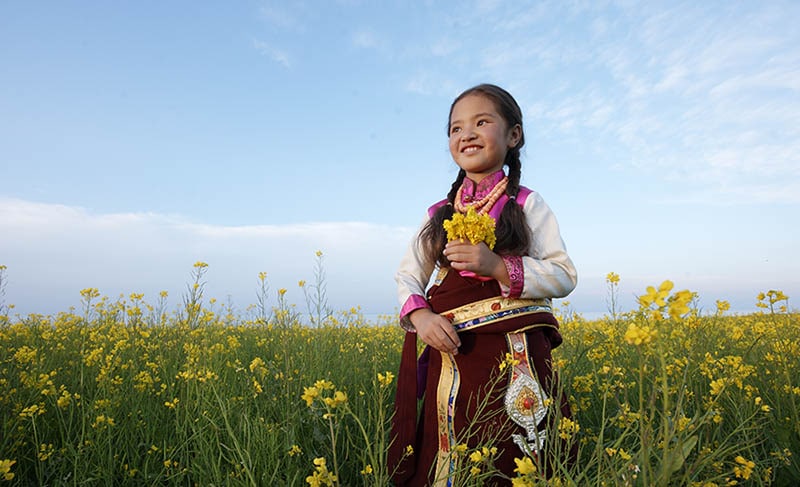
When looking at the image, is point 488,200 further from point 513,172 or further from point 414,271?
point 414,271

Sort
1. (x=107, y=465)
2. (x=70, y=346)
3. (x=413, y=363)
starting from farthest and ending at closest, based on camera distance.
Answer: (x=70, y=346) < (x=413, y=363) < (x=107, y=465)

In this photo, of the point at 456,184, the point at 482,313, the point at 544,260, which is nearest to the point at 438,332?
the point at 482,313

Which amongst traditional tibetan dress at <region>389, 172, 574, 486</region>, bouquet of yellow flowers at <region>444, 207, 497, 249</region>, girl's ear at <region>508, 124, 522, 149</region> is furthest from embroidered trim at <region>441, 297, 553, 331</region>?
girl's ear at <region>508, 124, 522, 149</region>

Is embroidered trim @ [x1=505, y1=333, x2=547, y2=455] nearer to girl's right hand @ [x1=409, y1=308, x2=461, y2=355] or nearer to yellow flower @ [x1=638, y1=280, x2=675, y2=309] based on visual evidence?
girl's right hand @ [x1=409, y1=308, x2=461, y2=355]

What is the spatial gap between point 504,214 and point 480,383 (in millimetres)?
783

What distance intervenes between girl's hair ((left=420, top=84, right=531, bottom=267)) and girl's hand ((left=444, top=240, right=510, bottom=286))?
8.3 inches

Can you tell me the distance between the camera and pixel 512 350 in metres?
2.19

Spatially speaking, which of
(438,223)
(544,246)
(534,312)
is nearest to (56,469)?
(438,223)

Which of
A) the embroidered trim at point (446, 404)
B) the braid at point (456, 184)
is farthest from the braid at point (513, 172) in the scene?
the embroidered trim at point (446, 404)

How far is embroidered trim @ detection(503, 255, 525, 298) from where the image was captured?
2.15 meters

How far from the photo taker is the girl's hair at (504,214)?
231 cm

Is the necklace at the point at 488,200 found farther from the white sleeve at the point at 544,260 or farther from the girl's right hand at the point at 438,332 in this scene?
the girl's right hand at the point at 438,332

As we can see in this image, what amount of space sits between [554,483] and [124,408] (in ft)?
8.08

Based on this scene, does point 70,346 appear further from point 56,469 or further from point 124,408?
point 56,469
